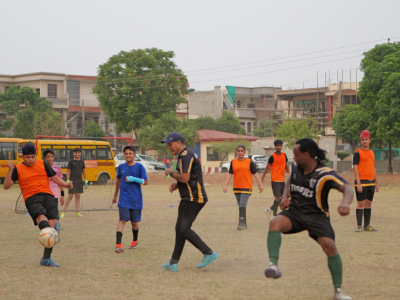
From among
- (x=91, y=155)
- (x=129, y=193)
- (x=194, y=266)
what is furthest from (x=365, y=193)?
(x=91, y=155)

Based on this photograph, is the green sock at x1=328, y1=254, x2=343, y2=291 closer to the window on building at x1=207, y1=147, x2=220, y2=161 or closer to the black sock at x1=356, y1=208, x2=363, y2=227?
the black sock at x1=356, y1=208, x2=363, y2=227

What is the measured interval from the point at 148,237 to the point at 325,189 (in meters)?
5.69

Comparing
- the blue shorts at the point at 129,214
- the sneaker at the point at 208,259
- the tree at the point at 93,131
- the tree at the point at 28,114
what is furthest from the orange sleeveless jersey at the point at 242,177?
the tree at the point at 93,131

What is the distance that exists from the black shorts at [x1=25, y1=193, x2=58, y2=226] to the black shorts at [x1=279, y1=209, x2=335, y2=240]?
139 inches

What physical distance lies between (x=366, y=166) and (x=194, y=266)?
15.7 feet

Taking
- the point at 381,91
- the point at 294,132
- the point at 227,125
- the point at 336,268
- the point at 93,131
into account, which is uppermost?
the point at 381,91

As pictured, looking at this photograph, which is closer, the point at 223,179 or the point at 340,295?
the point at 340,295

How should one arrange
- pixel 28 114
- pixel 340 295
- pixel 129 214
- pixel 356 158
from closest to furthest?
pixel 340 295
pixel 129 214
pixel 356 158
pixel 28 114

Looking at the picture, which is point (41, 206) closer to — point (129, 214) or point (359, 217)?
point (129, 214)

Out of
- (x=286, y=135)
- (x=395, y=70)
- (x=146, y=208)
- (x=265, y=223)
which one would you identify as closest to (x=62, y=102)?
(x=286, y=135)

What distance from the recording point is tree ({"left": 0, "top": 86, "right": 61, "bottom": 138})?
45.6 meters

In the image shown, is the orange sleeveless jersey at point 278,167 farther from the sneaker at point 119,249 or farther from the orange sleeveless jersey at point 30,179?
the orange sleeveless jersey at point 30,179

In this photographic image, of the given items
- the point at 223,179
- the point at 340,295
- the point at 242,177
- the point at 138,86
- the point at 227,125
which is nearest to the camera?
the point at 340,295

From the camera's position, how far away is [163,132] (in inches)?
1892
